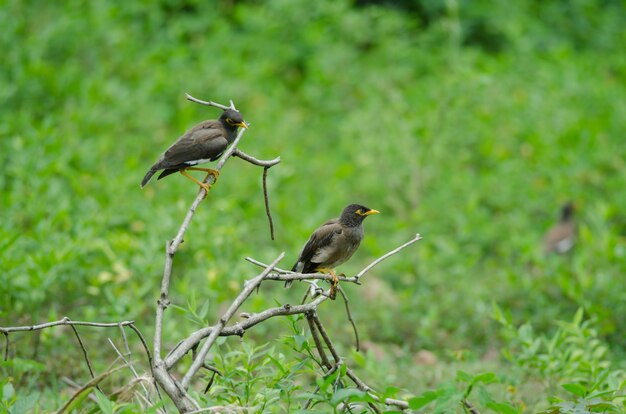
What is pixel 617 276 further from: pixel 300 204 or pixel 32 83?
pixel 32 83

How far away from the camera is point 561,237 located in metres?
8.72

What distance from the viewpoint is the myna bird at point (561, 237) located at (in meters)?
8.66

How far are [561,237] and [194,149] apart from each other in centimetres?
510

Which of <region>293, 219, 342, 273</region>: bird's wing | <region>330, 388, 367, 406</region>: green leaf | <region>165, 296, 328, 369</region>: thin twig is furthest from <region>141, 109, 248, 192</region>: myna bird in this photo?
<region>330, 388, 367, 406</region>: green leaf

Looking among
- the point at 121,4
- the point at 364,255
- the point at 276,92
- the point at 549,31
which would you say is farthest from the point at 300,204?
the point at 549,31

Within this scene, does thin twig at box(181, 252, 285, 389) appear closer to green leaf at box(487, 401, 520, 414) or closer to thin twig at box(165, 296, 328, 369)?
thin twig at box(165, 296, 328, 369)

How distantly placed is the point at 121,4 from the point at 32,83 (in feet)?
10.1

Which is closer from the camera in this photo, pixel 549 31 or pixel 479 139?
pixel 479 139

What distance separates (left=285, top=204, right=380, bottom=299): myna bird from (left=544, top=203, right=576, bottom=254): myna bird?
13.8ft

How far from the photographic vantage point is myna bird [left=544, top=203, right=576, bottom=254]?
8.66 m

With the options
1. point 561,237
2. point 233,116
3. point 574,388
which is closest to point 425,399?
point 574,388

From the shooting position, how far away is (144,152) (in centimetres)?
952

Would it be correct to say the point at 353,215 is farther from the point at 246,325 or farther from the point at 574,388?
the point at 574,388

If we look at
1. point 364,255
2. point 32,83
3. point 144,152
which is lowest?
point 364,255
